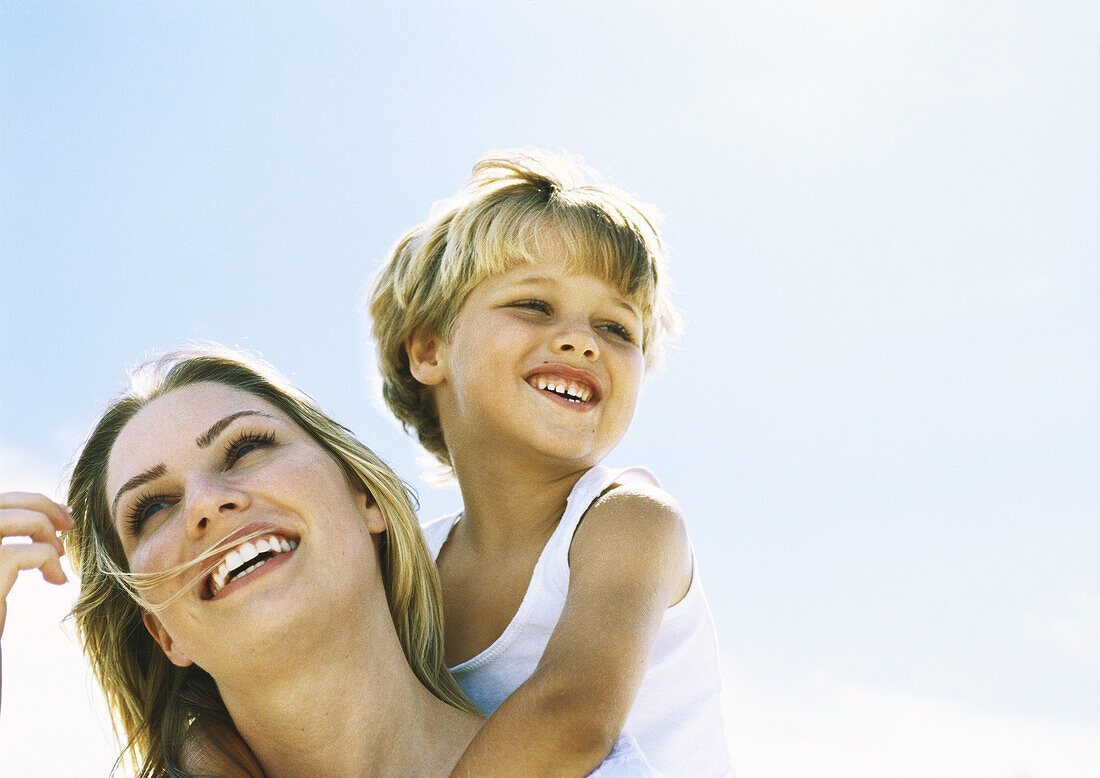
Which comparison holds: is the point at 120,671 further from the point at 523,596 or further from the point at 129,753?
the point at 523,596

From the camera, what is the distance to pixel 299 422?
3238mm

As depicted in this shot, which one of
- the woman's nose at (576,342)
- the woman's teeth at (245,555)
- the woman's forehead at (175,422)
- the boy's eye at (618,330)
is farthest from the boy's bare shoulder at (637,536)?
the woman's forehead at (175,422)

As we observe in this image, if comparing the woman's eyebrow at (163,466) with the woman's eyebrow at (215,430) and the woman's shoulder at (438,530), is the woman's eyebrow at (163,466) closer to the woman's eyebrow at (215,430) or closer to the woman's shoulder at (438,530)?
the woman's eyebrow at (215,430)

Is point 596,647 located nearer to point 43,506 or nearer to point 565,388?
point 565,388

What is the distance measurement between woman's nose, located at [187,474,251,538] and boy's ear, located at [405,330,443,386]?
5.06 feet

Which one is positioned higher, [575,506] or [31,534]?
[575,506]

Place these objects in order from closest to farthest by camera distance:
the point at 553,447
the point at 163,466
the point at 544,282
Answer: the point at 163,466 → the point at 553,447 → the point at 544,282

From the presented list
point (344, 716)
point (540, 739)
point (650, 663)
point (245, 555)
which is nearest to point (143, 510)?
point (245, 555)

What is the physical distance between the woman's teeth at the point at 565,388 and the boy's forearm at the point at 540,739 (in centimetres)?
122

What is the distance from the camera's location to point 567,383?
12.0 ft

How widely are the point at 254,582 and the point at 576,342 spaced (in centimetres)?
137

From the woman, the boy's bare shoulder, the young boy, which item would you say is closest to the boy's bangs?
the young boy

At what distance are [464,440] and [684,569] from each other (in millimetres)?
1089

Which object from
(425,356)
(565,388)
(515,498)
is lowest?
(515,498)
